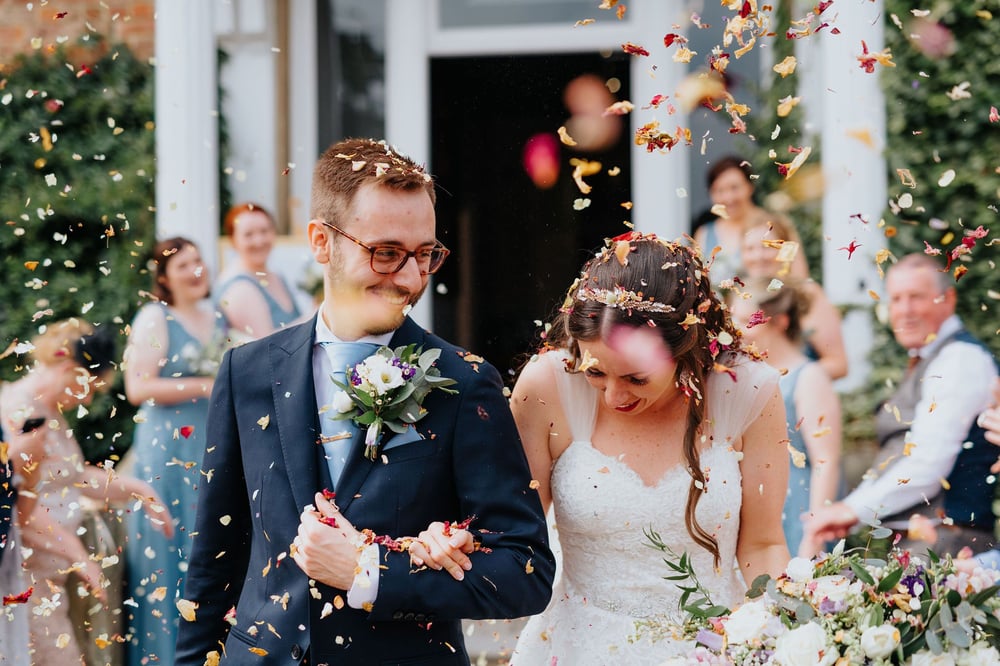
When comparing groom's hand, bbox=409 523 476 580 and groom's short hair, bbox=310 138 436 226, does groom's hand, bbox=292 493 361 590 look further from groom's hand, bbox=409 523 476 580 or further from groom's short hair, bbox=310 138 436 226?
groom's short hair, bbox=310 138 436 226

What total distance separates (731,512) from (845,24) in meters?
4.09

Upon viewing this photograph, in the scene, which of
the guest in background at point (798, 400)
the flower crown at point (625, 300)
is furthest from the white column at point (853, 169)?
the flower crown at point (625, 300)

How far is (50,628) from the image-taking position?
15.7ft

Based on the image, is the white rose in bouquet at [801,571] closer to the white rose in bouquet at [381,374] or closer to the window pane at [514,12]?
the white rose in bouquet at [381,374]

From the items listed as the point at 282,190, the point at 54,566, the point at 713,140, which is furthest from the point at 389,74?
the point at 54,566

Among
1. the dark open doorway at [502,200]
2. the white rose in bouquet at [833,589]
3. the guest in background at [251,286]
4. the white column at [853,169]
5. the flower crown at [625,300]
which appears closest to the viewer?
the white rose in bouquet at [833,589]

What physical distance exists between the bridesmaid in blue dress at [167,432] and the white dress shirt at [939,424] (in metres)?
3.07

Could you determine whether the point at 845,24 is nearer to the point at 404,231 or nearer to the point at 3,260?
the point at 404,231

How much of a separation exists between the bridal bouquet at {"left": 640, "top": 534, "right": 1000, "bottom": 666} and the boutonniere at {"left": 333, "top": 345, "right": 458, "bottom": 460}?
80cm

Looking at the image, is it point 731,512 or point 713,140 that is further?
point 713,140

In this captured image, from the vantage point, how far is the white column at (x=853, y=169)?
6.34 meters

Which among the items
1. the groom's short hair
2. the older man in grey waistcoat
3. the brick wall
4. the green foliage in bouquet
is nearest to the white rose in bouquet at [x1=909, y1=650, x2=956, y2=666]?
the groom's short hair

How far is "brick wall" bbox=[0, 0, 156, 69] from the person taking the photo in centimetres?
741

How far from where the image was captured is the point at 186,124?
23.1 feet
